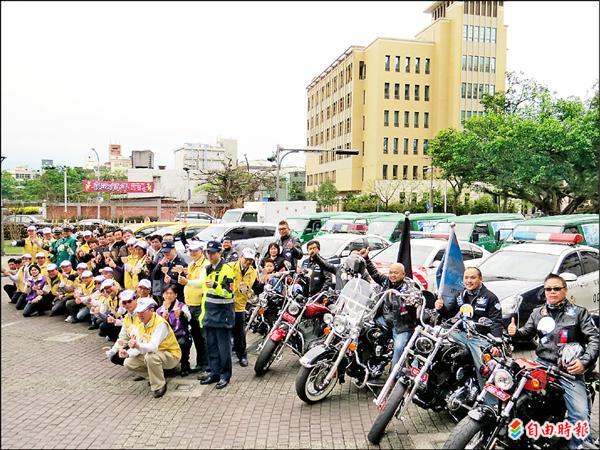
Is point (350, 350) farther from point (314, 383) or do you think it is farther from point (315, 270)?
point (315, 270)

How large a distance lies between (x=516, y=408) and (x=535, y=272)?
5.07m

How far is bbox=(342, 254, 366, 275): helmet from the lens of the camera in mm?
6828

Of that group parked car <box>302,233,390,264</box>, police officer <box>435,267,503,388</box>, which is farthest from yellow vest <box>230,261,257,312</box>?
parked car <box>302,233,390,264</box>

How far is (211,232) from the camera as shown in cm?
1591

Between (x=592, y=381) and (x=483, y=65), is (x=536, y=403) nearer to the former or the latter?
(x=592, y=381)

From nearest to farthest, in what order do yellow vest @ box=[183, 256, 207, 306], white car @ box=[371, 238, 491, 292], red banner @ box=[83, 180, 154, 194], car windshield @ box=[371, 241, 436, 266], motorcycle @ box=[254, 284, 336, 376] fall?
1. motorcycle @ box=[254, 284, 336, 376]
2. yellow vest @ box=[183, 256, 207, 306]
3. white car @ box=[371, 238, 491, 292]
4. car windshield @ box=[371, 241, 436, 266]
5. red banner @ box=[83, 180, 154, 194]

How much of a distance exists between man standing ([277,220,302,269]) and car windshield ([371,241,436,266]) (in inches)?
97.6

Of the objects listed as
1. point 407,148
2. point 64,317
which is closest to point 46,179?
point 407,148

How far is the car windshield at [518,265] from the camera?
8.67m

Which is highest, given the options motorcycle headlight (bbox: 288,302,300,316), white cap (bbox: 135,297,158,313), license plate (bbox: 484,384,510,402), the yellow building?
the yellow building

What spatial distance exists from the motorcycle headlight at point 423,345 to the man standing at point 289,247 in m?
3.92

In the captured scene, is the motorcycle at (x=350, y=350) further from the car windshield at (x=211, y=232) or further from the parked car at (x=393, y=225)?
the parked car at (x=393, y=225)

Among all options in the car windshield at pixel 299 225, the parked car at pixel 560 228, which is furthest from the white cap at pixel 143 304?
the car windshield at pixel 299 225

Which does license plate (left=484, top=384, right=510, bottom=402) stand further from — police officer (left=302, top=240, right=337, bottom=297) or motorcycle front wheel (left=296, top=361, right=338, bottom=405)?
police officer (left=302, top=240, right=337, bottom=297)
